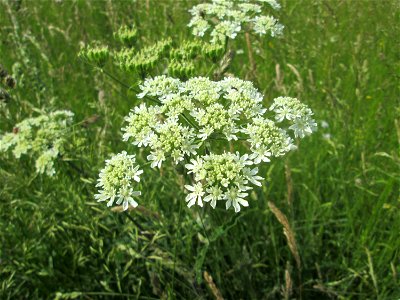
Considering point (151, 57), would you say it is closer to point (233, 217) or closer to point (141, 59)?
point (141, 59)

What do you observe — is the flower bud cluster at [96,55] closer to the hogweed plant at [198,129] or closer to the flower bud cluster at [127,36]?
the hogweed plant at [198,129]

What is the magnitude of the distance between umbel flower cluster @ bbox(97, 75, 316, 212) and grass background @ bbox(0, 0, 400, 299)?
35 centimetres

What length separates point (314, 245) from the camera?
9.86 ft

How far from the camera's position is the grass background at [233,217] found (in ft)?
8.63

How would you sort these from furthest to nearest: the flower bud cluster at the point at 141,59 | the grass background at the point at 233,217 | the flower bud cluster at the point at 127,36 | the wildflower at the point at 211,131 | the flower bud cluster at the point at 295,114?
the grass background at the point at 233,217 → the flower bud cluster at the point at 127,36 → the flower bud cluster at the point at 141,59 → the flower bud cluster at the point at 295,114 → the wildflower at the point at 211,131

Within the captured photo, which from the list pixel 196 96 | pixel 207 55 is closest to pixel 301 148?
pixel 207 55

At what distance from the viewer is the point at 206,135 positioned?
191 centimetres

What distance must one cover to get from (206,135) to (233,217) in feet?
4.19

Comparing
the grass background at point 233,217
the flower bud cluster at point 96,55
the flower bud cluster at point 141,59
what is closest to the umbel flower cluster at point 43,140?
the grass background at point 233,217

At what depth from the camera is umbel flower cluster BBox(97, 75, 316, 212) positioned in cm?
183

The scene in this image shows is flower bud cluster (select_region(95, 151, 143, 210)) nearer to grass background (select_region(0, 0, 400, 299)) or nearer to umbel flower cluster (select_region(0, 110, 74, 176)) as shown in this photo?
grass background (select_region(0, 0, 400, 299))

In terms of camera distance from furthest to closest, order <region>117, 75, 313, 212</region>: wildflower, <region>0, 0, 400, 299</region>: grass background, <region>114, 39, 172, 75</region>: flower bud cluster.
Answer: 1. <region>0, 0, 400, 299</region>: grass background
2. <region>114, 39, 172, 75</region>: flower bud cluster
3. <region>117, 75, 313, 212</region>: wildflower

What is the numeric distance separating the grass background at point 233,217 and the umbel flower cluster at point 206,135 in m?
0.35

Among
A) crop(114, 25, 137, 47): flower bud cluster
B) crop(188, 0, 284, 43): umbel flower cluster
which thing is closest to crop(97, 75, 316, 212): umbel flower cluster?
crop(114, 25, 137, 47): flower bud cluster
